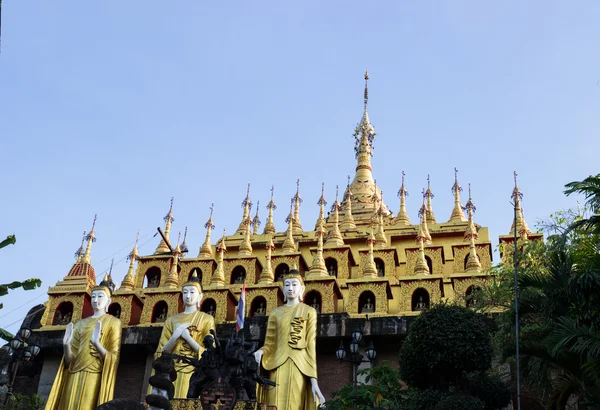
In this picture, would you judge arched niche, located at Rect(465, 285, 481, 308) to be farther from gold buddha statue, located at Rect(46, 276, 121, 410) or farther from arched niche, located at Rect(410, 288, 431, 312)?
gold buddha statue, located at Rect(46, 276, 121, 410)

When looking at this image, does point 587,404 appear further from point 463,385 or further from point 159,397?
point 159,397

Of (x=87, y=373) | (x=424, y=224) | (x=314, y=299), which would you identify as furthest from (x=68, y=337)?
(x=424, y=224)

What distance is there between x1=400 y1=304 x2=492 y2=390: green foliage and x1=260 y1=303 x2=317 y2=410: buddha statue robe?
3010 millimetres

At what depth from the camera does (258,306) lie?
84.6 ft

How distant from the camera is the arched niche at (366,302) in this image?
81.5 ft

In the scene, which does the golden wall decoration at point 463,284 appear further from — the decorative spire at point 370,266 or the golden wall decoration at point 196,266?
the golden wall decoration at point 196,266

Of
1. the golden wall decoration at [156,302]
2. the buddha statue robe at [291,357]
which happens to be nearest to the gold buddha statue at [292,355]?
the buddha statue robe at [291,357]

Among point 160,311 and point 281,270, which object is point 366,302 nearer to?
point 281,270

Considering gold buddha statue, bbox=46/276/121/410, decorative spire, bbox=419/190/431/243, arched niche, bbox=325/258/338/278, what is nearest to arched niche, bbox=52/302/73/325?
gold buddha statue, bbox=46/276/121/410

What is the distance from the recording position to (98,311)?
20.2 metres

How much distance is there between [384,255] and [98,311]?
11.0 m

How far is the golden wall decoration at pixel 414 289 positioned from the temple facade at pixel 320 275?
3 cm

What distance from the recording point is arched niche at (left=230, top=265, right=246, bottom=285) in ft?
92.7

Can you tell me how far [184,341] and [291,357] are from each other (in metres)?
2.76
